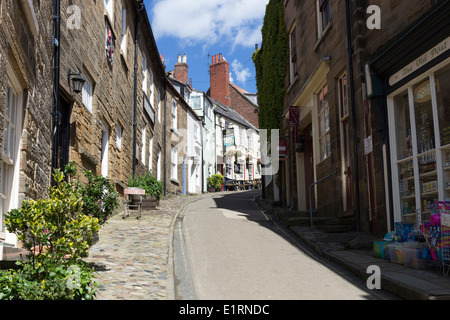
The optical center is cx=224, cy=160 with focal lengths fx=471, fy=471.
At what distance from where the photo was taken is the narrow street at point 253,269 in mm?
5566

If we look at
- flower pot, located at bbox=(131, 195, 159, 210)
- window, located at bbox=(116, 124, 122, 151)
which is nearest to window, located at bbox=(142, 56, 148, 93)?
window, located at bbox=(116, 124, 122, 151)

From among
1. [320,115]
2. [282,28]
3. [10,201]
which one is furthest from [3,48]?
[282,28]

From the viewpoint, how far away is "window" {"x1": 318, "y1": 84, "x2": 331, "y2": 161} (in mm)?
11906

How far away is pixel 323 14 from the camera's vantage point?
12547 mm

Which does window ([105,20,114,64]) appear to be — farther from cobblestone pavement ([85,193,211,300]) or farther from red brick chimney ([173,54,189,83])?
red brick chimney ([173,54,189,83])

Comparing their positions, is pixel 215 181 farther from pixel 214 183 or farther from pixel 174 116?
pixel 174 116

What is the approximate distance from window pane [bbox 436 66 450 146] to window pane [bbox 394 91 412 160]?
0.97 metres

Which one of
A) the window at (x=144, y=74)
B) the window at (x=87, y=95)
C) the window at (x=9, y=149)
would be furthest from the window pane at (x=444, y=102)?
the window at (x=144, y=74)

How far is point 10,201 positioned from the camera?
6.18 m

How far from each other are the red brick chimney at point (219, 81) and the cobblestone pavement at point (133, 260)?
33.6m

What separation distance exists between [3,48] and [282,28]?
12987 mm

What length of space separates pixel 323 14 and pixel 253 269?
8.23 m

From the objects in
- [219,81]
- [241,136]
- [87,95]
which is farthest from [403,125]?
[219,81]
